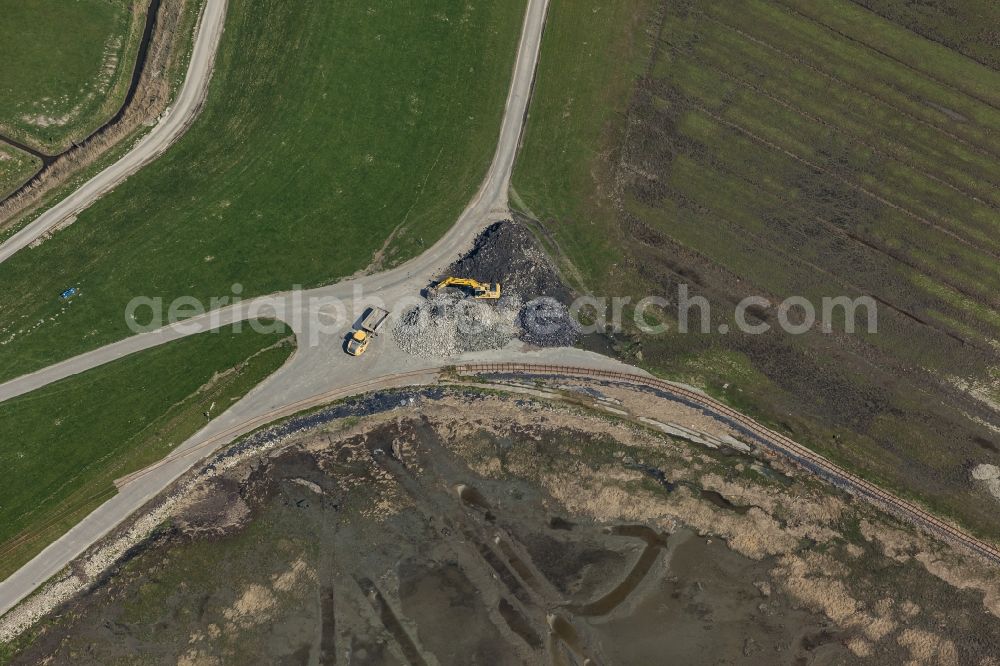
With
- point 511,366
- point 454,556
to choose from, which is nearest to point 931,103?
point 511,366

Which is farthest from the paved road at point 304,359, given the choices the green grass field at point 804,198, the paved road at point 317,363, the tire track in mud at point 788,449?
the green grass field at point 804,198

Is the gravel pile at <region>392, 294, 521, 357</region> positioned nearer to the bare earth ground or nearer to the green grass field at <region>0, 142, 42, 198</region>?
the bare earth ground

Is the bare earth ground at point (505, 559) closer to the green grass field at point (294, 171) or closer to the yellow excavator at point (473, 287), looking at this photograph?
the yellow excavator at point (473, 287)

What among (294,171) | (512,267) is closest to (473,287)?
(512,267)

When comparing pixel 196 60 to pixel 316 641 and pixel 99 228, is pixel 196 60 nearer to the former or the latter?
pixel 99 228

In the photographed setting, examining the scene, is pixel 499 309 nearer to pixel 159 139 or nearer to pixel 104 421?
pixel 104 421

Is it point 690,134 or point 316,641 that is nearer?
point 316,641
